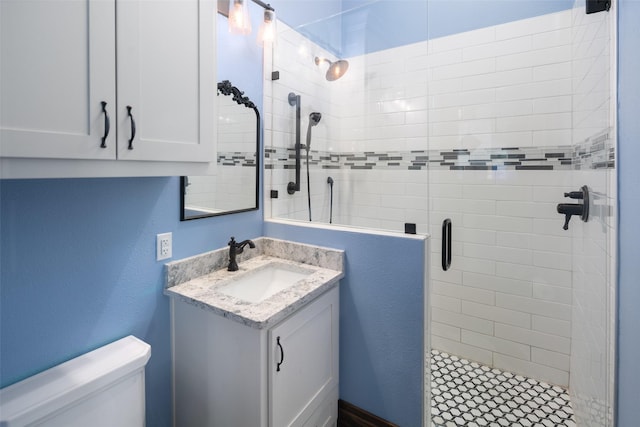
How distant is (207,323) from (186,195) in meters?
0.61

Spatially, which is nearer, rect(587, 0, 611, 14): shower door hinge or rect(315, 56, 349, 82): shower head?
rect(587, 0, 611, 14): shower door hinge

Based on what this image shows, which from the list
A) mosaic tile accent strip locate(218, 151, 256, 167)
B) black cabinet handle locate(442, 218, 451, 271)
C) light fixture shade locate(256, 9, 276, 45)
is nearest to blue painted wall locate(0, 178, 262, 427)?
mosaic tile accent strip locate(218, 151, 256, 167)

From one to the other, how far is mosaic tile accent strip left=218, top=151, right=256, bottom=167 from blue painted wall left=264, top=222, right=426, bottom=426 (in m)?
0.59

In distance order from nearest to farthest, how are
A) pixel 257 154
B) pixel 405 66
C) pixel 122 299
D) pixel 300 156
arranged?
pixel 122 299
pixel 257 154
pixel 405 66
pixel 300 156

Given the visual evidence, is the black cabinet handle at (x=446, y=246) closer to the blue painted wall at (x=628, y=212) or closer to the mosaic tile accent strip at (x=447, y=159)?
the mosaic tile accent strip at (x=447, y=159)

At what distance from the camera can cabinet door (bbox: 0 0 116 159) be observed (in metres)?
0.79

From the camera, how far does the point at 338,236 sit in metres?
1.80

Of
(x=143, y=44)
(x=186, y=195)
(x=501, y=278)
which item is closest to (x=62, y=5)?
(x=143, y=44)

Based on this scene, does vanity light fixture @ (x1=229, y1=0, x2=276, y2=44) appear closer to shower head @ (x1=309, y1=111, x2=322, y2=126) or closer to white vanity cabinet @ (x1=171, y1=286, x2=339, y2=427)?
shower head @ (x1=309, y1=111, x2=322, y2=126)

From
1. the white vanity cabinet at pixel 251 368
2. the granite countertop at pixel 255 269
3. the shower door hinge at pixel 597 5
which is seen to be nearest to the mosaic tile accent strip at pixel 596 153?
the shower door hinge at pixel 597 5

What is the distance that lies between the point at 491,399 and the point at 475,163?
4.84ft

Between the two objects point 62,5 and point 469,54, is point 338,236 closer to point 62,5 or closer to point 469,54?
point 62,5

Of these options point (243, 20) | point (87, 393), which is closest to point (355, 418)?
point (87, 393)

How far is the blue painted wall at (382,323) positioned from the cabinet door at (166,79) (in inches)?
35.9
